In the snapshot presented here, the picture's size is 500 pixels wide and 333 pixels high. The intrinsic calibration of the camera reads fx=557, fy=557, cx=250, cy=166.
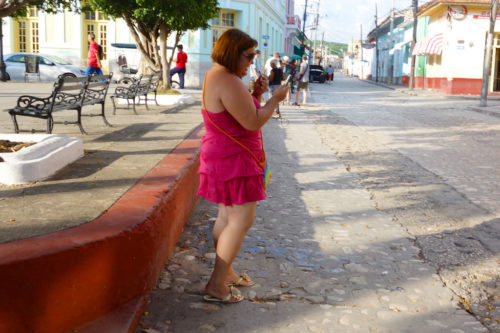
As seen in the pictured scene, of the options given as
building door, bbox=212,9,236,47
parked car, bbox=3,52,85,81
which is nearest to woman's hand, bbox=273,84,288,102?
parked car, bbox=3,52,85,81

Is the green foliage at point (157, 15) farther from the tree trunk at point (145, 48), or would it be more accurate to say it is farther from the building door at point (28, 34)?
the building door at point (28, 34)

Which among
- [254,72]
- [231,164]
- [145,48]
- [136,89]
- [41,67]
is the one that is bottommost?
[231,164]

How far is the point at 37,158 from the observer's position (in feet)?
14.1

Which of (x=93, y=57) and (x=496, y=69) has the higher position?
(x=496, y=69)

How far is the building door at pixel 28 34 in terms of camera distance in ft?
101

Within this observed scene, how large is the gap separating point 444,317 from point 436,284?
0.49 meters

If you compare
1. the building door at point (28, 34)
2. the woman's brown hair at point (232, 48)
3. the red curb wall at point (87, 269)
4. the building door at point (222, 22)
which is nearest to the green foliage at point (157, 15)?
the red curb wall at point (87, 269)

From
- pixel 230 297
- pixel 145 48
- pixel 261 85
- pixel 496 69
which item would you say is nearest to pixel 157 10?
pixel 145 48

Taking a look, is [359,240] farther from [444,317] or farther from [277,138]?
[277,138]

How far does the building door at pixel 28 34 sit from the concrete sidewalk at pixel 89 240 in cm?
2892

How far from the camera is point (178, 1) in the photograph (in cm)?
1380

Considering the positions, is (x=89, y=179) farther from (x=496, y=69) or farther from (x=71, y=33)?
(x=496, y=69)

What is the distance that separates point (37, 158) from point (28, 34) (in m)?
29.7

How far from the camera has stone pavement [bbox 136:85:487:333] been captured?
3061 mm
